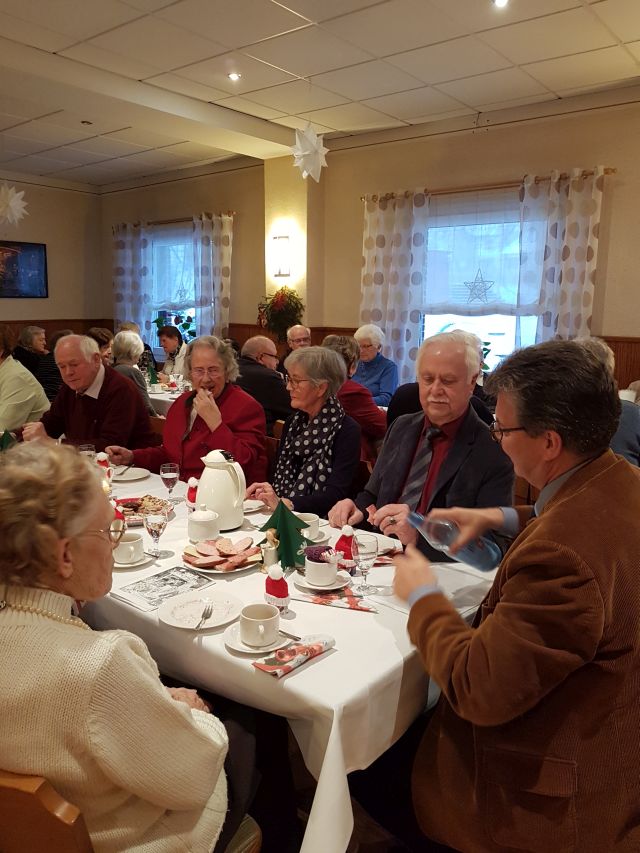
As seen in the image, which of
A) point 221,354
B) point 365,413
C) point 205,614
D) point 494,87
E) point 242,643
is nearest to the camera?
point 242,643

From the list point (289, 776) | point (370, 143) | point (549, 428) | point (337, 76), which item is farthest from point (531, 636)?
point (370, 143)

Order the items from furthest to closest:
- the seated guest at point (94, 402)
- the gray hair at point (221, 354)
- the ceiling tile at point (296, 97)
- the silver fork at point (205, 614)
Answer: the ceiling tile at point (296, 97) → the seated guest at point (94, 402) → the gray hair at point (221, 354) → the silver fork at point (205, 614)

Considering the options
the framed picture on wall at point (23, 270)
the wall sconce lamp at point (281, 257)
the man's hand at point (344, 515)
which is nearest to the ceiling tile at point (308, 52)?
the wall sconce lamp at point (281, 257)

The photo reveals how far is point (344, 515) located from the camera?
7.27 ft

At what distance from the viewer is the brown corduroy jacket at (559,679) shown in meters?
1.08

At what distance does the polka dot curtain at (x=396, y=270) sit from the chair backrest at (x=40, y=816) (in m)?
5.72

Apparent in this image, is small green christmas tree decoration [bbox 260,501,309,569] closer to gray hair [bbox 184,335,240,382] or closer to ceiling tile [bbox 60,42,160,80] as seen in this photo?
gray hair [bbox 184,335,240,382]

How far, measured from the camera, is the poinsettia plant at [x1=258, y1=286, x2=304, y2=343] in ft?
22.5

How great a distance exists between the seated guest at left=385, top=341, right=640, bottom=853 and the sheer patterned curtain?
438 centimetres

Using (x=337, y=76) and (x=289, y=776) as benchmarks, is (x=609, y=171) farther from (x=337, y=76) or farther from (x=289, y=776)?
(x=289, y=776)

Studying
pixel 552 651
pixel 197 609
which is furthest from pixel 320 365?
pixel 552 651

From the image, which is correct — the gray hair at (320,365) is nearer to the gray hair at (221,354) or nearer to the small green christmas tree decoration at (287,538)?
the gray hair at (221,354)

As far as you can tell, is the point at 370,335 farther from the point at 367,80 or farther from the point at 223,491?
the point at 223,491

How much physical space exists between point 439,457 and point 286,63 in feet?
11.6
